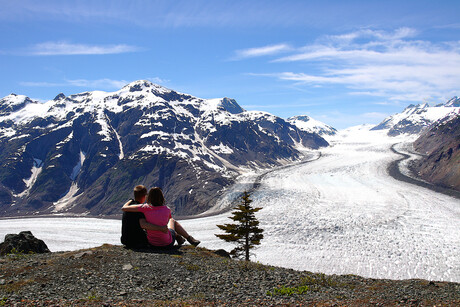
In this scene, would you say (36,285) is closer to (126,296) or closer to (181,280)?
(126,296)

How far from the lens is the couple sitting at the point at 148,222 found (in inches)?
534

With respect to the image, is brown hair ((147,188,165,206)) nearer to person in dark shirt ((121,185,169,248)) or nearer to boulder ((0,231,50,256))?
person in dark shirt ((121,185,169,248))

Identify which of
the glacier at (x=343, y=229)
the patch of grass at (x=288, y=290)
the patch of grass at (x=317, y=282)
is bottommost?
the glacier at (x=343, y=229)

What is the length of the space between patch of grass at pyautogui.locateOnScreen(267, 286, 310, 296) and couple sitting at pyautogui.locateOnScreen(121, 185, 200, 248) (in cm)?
525

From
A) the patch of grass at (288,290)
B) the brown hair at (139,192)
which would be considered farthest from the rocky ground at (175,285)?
the brown hair at (139,192)

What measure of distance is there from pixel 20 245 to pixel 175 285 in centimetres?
1231

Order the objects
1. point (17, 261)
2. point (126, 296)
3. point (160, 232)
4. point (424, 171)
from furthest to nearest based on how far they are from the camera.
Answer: point (424, 171) → point (160, 232) → point (17, 261) → point (126, 296)

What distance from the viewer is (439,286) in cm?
1394

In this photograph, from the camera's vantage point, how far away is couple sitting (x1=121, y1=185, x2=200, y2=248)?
44.5ft

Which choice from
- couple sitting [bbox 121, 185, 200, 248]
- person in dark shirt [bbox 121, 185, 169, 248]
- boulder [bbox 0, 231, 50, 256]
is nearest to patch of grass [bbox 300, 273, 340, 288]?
couple sitting [bbox 121, 185, 200, 248]

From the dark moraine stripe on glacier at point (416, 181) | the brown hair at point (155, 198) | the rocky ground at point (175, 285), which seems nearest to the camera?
the rocky ground at point (175, 285)

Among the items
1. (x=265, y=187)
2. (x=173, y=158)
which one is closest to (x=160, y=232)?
(x=265, y=187)

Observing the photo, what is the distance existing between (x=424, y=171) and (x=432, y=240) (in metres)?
100

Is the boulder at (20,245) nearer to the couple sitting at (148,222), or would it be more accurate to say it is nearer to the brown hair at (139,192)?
the couple sitting at (148,222)
